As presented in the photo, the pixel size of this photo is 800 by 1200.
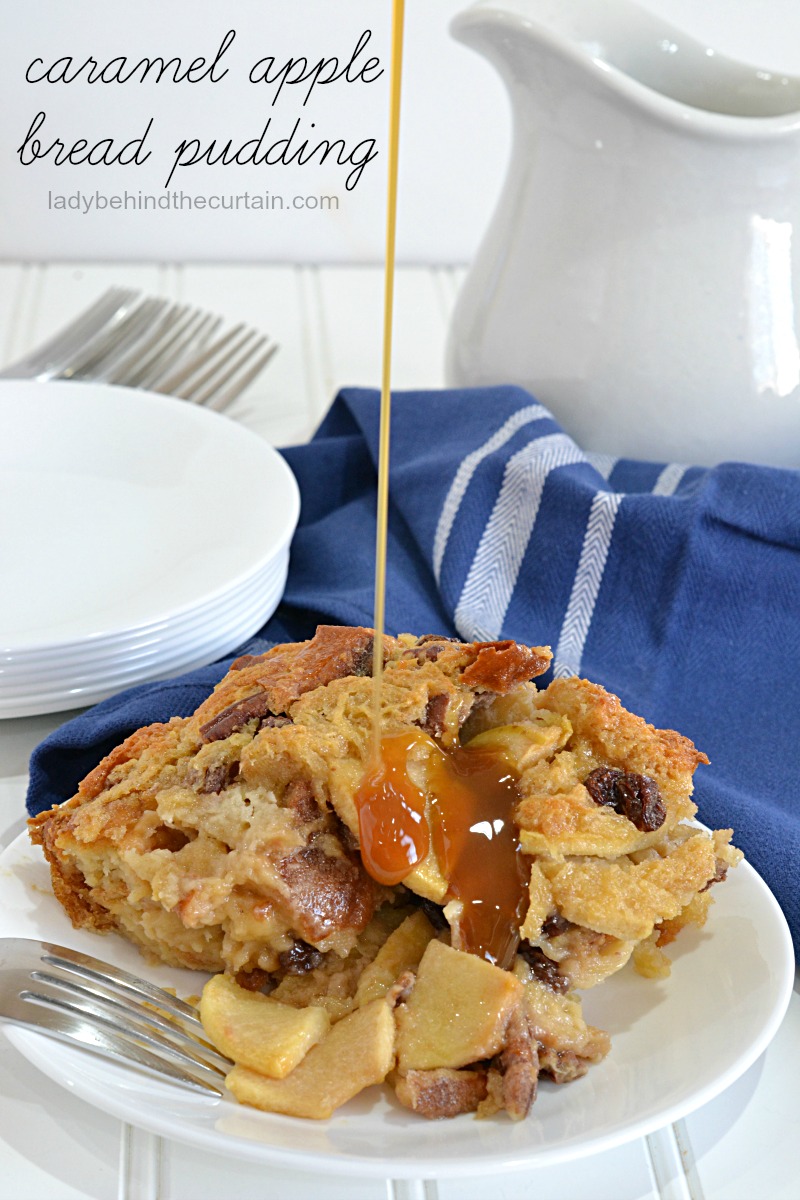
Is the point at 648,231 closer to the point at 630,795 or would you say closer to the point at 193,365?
the point at 193,365

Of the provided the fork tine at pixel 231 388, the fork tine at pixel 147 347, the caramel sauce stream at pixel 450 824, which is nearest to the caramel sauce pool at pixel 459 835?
the caramel sauce stream at pixel 450 824

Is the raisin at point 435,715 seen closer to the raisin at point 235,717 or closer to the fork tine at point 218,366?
the raisin at point 235,717

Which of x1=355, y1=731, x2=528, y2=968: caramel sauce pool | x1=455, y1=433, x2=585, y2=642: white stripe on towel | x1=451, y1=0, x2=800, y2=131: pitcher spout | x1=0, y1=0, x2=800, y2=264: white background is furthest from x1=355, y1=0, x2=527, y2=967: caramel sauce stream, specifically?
x1=0, y1=0, x2=800, y2=264: white background

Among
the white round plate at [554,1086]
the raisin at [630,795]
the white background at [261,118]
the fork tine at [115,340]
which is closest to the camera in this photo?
the white round plate at [554,1086]

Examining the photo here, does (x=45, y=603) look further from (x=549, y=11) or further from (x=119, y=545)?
(x=549, y=11)

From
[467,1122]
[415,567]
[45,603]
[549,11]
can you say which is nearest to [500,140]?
[549,11]

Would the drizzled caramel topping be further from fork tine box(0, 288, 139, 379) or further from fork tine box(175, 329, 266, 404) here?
fork tine box(0, 288, 139, 379)

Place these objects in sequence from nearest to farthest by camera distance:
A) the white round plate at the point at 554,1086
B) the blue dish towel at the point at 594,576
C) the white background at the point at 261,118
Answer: the white round plate at the point at 554,1086 < the blue dish towel at the point at 594,576 < the white background at the point at 261,118
